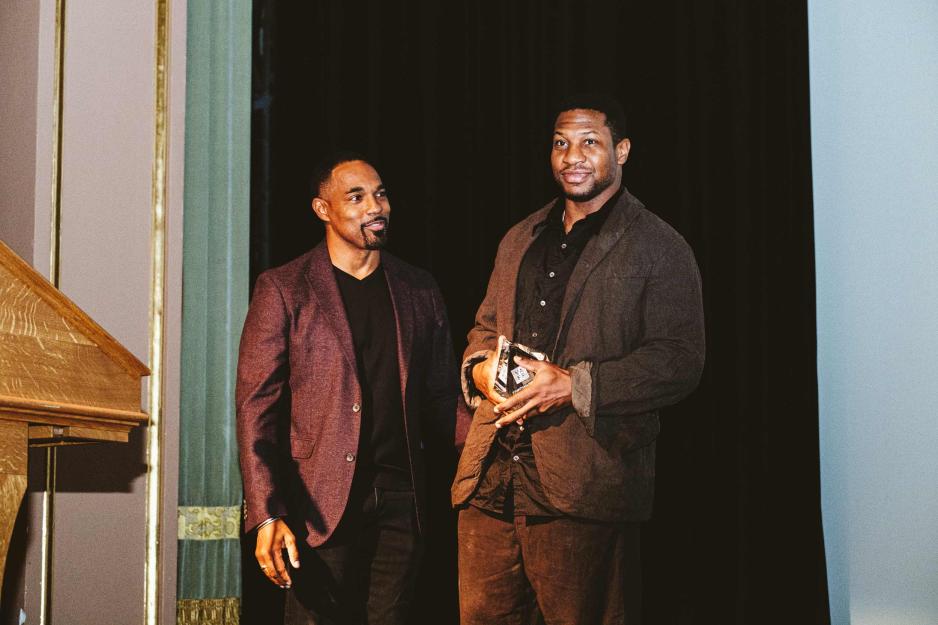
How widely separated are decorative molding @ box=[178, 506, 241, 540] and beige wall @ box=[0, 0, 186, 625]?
1.7 inches

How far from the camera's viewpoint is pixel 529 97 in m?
3.54

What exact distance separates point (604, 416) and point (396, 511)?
615mm

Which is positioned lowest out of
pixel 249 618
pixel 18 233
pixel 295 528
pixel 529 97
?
pixel 249 618

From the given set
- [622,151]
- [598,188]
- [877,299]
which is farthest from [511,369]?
[877,299]

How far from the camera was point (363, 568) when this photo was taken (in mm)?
3066

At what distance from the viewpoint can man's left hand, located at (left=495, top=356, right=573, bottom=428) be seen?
3.08 m

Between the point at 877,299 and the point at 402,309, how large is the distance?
4.94ft

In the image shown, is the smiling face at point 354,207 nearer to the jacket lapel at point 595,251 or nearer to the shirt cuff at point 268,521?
the jacket lapel at point 595,251

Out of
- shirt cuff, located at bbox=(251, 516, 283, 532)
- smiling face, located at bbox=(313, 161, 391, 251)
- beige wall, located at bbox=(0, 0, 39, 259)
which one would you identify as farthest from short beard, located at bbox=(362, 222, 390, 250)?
beige wall, located at bbox=(0, 0, 39, 259)

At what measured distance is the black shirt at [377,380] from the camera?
3094 millimetres

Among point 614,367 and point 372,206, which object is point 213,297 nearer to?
point 372,206

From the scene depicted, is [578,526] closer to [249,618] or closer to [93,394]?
[249,618]

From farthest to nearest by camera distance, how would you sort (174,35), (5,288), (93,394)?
(174,35) → (93,394) → (5,288)

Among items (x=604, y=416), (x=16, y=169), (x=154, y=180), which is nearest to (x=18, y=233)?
(x=16, y=169)
